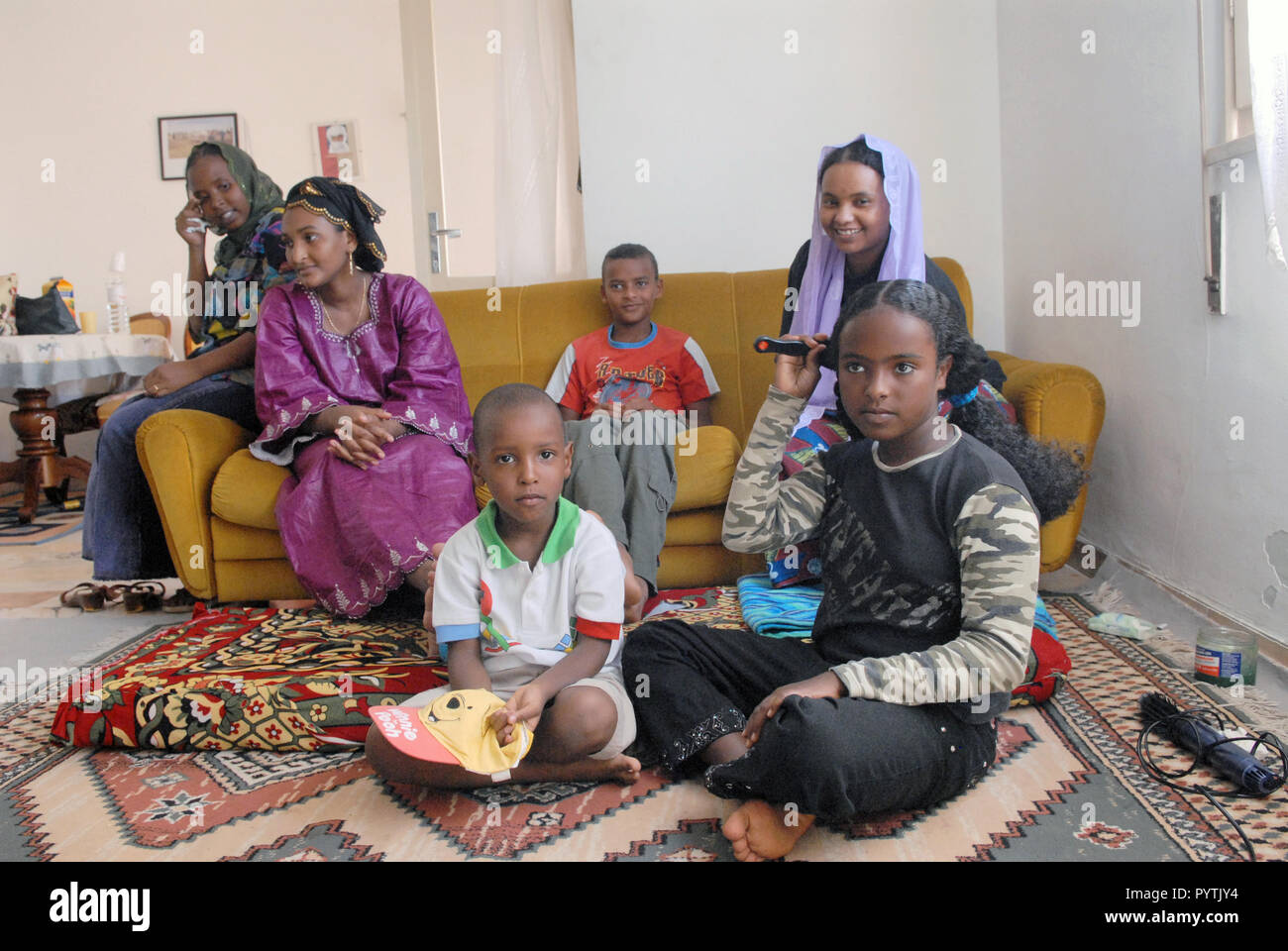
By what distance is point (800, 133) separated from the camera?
3.63 metres

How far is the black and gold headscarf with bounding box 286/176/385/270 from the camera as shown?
2598 millimetres

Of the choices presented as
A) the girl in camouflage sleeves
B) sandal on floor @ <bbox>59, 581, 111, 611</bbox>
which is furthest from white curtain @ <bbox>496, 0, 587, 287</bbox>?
the girl in camouflage sleeves

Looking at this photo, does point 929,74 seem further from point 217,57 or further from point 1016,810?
point 217,57

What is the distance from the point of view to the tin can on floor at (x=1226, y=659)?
194cm

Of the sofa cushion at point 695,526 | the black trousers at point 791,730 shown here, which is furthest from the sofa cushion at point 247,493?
the black trousers at point 791,730

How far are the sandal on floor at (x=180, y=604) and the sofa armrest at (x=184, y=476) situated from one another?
0.82 feet

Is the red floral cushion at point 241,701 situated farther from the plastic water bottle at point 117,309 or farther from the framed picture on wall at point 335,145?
the framed picture on wall at point 335,145

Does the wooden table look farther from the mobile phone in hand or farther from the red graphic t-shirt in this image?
the mobile phone in hand

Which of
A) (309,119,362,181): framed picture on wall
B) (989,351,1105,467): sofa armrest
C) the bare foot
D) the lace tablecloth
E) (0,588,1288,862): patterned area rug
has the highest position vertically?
(309,119,362,181): framed picture on wall

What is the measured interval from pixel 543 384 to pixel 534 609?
1666 mm

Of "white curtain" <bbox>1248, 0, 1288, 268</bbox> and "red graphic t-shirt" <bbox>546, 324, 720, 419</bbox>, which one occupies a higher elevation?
"white curtain" <bbox>1248, 0, 1288, 268</bbox>

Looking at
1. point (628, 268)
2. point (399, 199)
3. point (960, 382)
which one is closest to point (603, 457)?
point (628, 268)

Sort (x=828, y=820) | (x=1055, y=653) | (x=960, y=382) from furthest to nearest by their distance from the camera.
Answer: (x=1055, y=653), (x=960, y=382), (x=828, y=820)
